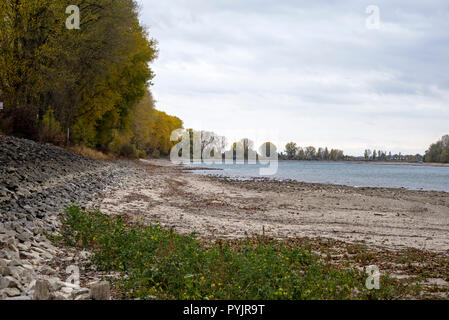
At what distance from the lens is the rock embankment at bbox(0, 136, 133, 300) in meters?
5.64

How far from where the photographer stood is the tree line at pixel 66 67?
22562mm

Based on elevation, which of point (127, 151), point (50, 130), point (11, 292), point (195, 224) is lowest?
point (195, 224)

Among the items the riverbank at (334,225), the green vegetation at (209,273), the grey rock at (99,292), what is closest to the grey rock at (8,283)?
the grey rock at (99,292)

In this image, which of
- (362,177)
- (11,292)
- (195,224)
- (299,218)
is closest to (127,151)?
(362,177)

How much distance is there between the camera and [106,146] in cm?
4859

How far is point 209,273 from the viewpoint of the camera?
659 cm

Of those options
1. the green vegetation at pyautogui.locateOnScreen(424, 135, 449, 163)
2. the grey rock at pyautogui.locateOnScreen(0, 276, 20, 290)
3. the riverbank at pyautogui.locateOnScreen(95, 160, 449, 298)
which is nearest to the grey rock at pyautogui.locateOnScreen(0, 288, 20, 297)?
the grey rock at pyautogui.locateOnScreen(0, 276, 20, 290)

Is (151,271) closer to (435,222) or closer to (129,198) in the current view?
(129,198)

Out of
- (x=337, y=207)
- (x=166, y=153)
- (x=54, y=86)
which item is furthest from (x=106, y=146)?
(x=166, y=153)

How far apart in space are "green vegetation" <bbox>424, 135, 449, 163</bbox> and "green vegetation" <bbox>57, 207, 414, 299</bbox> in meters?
159

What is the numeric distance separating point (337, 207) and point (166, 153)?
98.1m

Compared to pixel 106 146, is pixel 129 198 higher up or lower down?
lower down

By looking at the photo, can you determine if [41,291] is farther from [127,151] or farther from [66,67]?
[127,151]

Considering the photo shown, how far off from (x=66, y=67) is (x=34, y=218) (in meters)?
19.9
